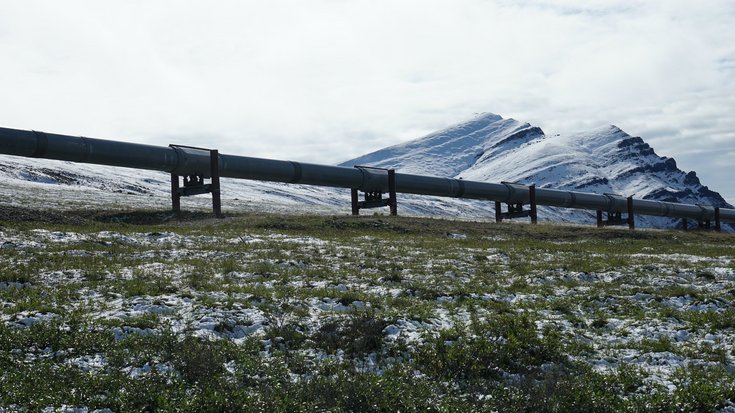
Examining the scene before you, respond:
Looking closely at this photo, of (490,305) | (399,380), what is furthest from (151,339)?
(490,305)

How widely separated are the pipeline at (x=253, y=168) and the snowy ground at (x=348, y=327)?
10.9 m

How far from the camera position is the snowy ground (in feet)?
34.3

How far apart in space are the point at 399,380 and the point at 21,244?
14171mm

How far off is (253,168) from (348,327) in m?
27.7

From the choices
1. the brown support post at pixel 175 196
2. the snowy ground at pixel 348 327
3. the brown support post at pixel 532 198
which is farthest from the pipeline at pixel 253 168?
the snowy ground at pixel 348 327

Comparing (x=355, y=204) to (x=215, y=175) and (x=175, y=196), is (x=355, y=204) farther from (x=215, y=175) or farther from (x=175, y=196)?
(x=175, y=196)

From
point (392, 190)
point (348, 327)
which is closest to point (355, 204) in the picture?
point (392, 190)

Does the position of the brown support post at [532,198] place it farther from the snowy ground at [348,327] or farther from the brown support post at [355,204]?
the snowy ground at [348,327]

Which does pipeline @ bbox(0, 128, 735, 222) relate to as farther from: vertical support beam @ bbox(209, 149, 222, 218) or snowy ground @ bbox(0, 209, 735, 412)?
snowy ground @ bbox(0, 209, 735, 412)

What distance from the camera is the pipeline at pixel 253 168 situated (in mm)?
32844

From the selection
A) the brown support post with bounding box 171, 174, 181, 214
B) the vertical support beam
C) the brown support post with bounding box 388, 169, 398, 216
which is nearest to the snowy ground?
the brown support post with bounding box 171, 174, 181, 214

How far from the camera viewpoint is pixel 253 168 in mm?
39719

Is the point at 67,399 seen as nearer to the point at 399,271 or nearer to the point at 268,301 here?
the point at 268,301

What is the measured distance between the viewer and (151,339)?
38.7ft
